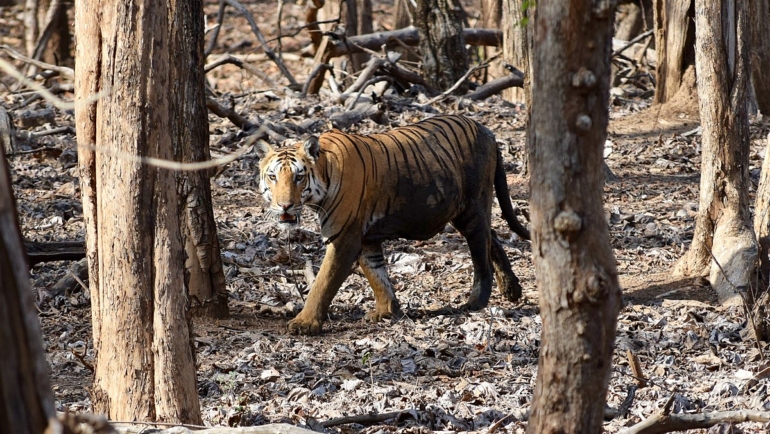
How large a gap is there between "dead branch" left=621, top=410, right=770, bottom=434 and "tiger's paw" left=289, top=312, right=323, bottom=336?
9.82 feet

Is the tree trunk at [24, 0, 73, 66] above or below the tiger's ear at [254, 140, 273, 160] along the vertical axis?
above

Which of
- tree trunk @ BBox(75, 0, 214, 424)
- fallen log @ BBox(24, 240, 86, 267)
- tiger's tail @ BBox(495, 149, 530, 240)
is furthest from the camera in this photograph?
tiger's tail @ BBox(495, 149, 530, 240)

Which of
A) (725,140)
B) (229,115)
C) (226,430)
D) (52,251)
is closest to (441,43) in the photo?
(229,115)

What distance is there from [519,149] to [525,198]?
4.56ft

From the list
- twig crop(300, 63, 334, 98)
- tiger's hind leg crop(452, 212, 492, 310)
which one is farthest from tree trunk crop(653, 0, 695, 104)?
tiger's hind leg crop(452, 212, 492, 310)

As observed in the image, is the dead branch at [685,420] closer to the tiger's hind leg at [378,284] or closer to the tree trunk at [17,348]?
the tree trunk at [17,348]

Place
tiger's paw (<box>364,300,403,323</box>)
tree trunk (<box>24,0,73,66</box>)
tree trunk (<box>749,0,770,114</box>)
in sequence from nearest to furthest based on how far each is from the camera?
1. tiger's paw (<box>364,300,403,323</box>)
2. tree trunk (<box>749,0,770,114</box>)
3. tree trunk (<box>24,0,73,66</box>)

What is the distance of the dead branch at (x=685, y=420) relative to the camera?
129 inches

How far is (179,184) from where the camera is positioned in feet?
18.8

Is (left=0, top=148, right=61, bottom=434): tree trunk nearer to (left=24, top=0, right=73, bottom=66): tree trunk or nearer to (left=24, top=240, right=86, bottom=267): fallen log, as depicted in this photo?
(left=24, top=240, right=86, bottom=267): fallen log

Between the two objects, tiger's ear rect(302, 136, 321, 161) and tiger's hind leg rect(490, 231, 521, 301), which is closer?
tiger's ear rect(302, 136, 321, 161)

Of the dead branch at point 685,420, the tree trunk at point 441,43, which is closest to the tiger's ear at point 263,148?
the dead branch at point 685,420

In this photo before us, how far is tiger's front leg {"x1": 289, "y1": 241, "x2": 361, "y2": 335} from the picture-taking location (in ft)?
19.9

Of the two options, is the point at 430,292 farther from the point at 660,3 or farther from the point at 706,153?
the point at 660,3
